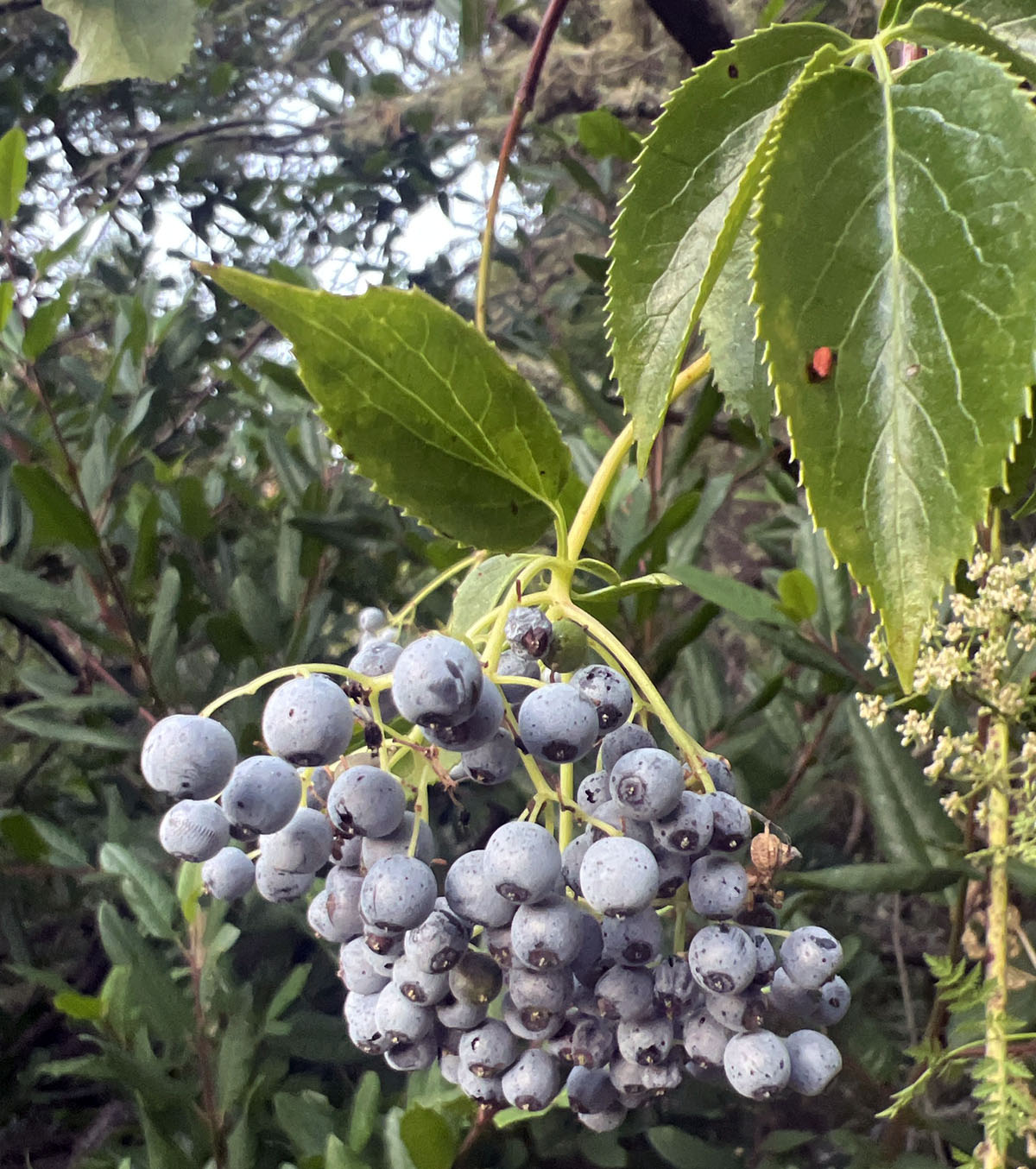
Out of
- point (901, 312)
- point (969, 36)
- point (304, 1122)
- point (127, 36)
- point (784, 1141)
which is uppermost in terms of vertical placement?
point (127, 36)

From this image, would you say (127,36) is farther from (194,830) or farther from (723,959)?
(723,959)

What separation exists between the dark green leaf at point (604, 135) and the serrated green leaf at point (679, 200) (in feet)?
3.07

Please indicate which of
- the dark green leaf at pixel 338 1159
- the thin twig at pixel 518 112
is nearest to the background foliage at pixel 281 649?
the dark green leaf at pixel 338 1159

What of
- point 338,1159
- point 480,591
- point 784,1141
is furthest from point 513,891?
point 784,1141

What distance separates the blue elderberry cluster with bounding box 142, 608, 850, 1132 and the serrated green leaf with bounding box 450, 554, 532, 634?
0.05 meters

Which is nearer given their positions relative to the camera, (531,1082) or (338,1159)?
(531,1082)

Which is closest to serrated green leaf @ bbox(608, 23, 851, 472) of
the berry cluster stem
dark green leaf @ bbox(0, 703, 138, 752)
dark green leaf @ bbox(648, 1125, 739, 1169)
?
the berry cluster stem

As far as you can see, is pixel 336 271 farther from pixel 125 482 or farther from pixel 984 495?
pixel 984 495

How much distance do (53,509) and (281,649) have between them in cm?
38

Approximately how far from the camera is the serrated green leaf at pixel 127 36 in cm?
85

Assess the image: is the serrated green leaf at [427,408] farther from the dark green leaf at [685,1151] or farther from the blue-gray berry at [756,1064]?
the dark green leaf at [685,1151]

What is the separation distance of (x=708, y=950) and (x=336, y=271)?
8.32ft

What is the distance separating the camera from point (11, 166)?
1125 millimetres

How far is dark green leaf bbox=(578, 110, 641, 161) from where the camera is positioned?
1333 mm
